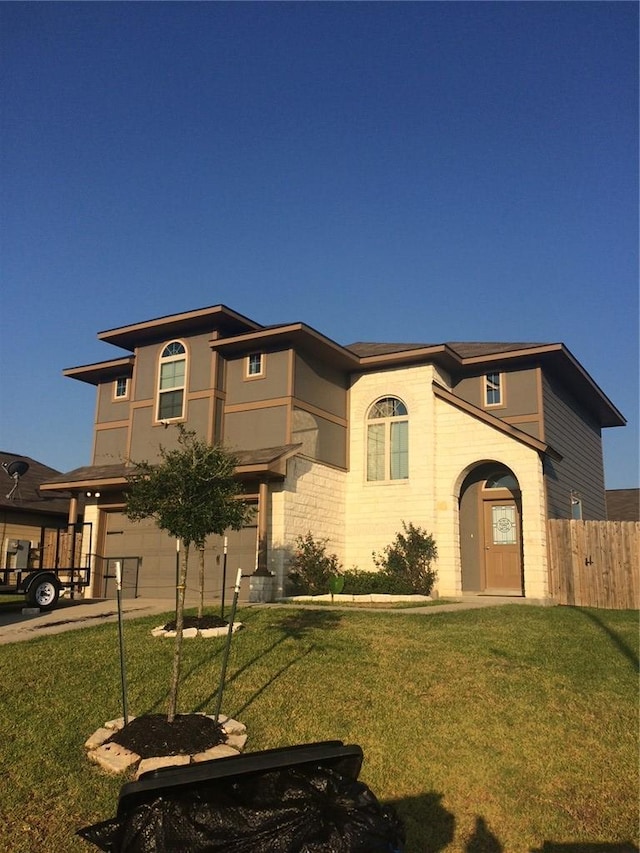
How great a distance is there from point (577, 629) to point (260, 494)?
26.8 feet

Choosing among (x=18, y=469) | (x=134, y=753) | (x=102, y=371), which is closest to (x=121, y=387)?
(x=102, y=371)

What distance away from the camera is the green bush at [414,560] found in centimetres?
1892

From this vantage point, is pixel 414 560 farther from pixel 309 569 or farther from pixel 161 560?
pixel 161 560

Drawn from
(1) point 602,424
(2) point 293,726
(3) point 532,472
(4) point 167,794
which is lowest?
(2) point 293,726

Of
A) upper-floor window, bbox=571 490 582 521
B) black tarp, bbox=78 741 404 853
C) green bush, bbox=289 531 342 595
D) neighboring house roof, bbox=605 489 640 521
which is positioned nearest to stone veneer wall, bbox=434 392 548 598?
green bush, bbox=289 531 342 595

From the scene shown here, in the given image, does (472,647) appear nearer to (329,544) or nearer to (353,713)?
(353,713)

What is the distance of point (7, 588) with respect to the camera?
47.9ft

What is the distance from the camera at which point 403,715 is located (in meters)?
7.38

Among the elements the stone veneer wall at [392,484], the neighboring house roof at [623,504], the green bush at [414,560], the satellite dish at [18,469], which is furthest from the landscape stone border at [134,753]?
the neighboring house roof at [623,504]

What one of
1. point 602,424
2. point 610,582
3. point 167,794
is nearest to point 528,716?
point 167,794

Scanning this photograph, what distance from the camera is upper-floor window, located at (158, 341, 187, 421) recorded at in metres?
20.8

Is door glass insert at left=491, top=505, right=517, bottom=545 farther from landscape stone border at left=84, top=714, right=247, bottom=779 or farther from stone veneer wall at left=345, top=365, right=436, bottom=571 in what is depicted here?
landscape stone border at left=84, top=714, right=247, bottom=779

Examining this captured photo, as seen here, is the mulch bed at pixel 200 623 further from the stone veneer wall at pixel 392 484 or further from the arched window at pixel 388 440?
the arched window at pixel 388 440

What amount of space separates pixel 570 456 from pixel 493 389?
3538 millimetres
